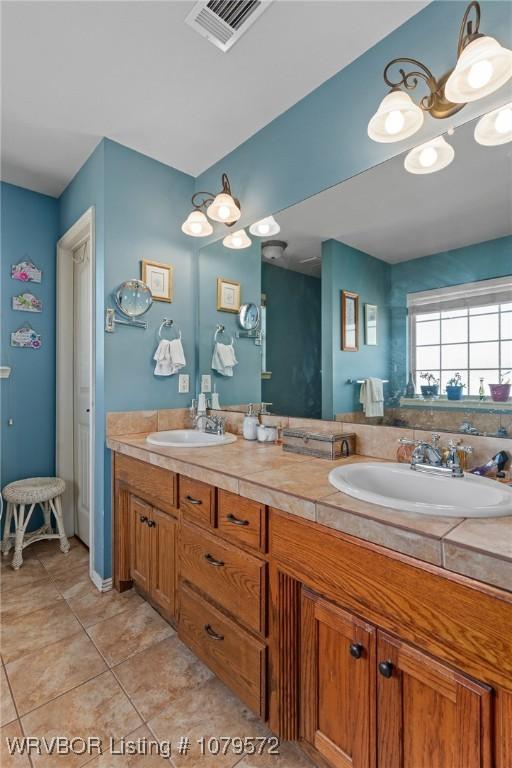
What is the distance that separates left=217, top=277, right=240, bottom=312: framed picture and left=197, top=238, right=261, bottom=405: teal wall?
28mm

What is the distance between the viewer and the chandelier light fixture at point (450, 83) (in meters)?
1.05

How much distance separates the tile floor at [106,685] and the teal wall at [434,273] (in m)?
1.36

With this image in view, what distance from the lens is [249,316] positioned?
7.10 feet

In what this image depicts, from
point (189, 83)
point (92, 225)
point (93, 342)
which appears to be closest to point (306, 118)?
point (189, 83)

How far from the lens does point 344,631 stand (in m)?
0.92

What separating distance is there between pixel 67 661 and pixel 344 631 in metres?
1.30

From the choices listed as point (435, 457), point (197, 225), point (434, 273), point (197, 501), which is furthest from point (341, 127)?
point (197, 501)

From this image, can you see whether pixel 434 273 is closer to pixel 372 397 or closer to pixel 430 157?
pixel 430 157

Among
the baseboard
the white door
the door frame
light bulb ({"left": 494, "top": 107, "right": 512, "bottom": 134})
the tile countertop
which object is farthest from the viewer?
the door frame

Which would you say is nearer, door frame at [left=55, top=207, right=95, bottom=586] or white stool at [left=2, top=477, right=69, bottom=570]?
white stool at [left=2, top=477, right=69, bottom=570]

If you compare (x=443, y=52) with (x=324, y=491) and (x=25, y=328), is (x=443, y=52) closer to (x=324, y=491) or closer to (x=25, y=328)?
(x=324, y=491)

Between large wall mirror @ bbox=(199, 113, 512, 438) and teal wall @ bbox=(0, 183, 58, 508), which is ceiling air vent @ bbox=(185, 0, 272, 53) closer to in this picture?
large wall mirror @ bbox=(199, 113, 512, 438)

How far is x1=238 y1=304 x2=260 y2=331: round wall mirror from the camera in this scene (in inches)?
83.0

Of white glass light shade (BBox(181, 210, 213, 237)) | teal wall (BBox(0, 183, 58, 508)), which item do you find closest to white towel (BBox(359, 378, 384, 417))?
white glass light shade (BBox(181, 210, 213, 237))
